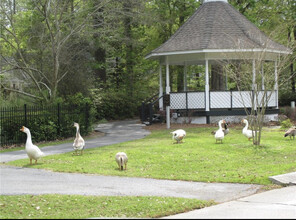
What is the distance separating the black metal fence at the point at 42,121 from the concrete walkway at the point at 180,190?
678 cm

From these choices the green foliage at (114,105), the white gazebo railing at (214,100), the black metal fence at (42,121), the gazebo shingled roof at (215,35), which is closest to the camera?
the black metal fence at (42,121)

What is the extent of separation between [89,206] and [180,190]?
2.31 m

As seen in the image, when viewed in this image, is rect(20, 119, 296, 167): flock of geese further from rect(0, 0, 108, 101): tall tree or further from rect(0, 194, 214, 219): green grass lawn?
rect(0, 0, 108, 101): tall tree

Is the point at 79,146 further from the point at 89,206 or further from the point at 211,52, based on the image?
the point at 211,52

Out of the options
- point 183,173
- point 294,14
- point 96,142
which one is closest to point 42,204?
point 183,173

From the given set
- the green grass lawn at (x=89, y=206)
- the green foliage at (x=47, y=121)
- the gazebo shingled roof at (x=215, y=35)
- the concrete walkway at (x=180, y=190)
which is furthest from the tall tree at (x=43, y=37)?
the green grass lawn at (x=89, y=206)

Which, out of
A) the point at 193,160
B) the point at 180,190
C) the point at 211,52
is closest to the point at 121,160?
the point at 193,160

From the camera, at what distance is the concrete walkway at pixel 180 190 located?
22.3 ft

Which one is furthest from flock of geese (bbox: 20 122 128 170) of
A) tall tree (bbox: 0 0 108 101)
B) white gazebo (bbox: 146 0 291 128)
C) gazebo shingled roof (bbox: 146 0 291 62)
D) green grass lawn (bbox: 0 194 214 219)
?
gazebo shingled roof (bbox: 146 0 291 62)

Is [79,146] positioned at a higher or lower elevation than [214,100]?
lower

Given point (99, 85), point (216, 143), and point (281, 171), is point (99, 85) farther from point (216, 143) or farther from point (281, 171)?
point (281, 171)

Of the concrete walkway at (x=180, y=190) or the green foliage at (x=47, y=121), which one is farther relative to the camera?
the green foliage at (x=47, y=121)

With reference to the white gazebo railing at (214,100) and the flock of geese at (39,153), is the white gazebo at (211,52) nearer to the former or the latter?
the white gazebo railing at (214,100)

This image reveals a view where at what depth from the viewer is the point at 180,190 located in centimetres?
867
